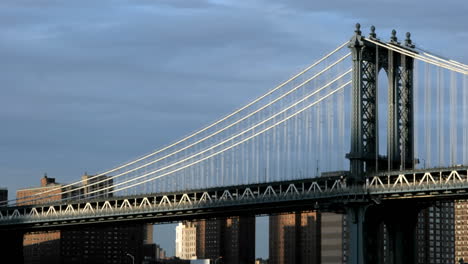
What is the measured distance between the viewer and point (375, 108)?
468 ft

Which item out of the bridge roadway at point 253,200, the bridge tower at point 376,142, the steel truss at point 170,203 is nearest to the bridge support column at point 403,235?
the bridge tower at point 376,142

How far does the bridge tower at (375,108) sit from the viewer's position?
140500 mm

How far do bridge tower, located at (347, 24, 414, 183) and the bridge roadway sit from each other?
2738 mm

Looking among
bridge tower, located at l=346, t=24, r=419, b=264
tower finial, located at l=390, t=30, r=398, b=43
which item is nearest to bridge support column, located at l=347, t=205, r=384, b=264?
bridge tower, located at l=346, t=24, r=419, b=264

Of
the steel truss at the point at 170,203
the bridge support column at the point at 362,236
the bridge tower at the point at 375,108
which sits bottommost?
the bridge support column at the point at 362,236

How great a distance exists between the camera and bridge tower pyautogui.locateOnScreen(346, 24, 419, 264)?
13962 cm

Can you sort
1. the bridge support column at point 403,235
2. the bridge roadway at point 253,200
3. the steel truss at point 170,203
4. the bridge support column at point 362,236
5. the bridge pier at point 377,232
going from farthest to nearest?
the steel truss at point 170,203, the bridge support column at point 403,235, the bridge pier at point 377,232, the bridge support column at point 362,236, the bridge roadway at point 253,200

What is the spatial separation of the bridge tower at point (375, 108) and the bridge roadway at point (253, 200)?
8.98 feet

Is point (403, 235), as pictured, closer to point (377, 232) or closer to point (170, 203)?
point (377, 232)

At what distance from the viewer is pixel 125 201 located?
166250 millimetres

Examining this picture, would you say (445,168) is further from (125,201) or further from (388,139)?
(125,201)

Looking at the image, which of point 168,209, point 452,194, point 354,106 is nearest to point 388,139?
point 354,106

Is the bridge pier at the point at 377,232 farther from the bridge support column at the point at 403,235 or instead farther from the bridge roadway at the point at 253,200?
the bridge roadway at the point at 253,200

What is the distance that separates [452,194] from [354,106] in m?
17.2
